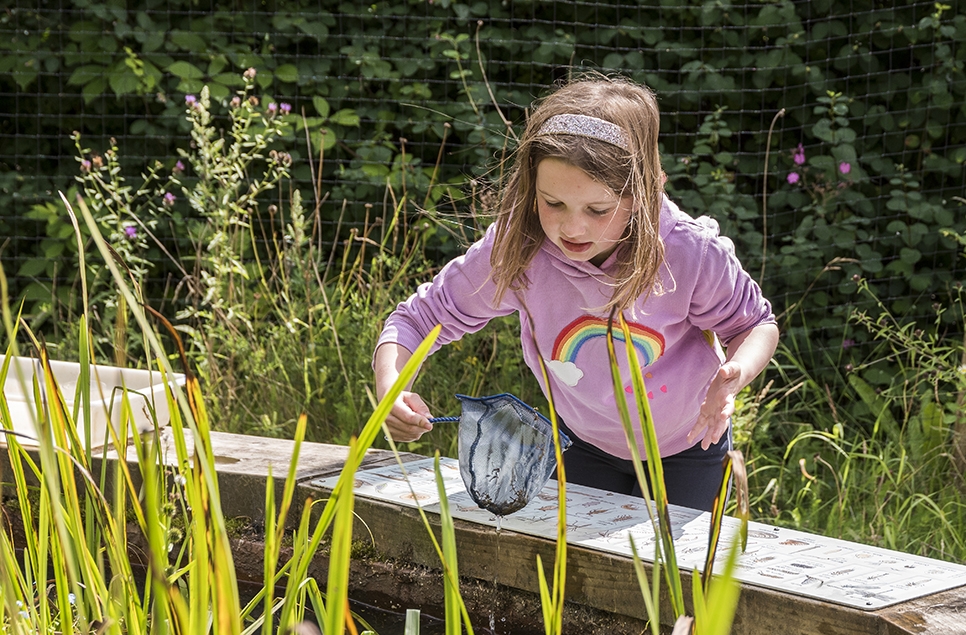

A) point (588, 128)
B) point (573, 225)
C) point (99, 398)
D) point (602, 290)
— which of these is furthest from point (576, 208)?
point (99, 398)

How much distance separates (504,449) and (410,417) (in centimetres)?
16

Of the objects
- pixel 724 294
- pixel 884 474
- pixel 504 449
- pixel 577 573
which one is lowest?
pixel 884 474

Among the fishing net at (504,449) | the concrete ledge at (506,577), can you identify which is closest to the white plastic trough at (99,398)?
the concrete ledge at (506,577)

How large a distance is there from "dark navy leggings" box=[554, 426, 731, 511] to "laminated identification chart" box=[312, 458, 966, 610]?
0.14 metres

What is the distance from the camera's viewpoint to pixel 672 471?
1.94 meters

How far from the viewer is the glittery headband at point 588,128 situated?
5.37 feet

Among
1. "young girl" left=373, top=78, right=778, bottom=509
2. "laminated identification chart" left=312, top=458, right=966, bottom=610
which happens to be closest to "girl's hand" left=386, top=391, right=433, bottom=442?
"young girl" left=373, top=78, right=778, bottom=509

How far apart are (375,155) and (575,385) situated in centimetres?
231

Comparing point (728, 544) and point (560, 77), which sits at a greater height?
point (560, 77)

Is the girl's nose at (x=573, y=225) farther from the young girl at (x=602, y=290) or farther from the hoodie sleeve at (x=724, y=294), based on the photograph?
the hoodie sleeve at (x=724, y=294)

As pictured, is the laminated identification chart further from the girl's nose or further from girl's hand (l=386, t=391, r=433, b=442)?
the girl's nose

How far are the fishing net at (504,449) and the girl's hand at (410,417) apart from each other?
0.19 feet

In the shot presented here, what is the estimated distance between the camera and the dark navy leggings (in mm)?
1933

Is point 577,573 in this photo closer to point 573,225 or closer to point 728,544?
point 728,544
